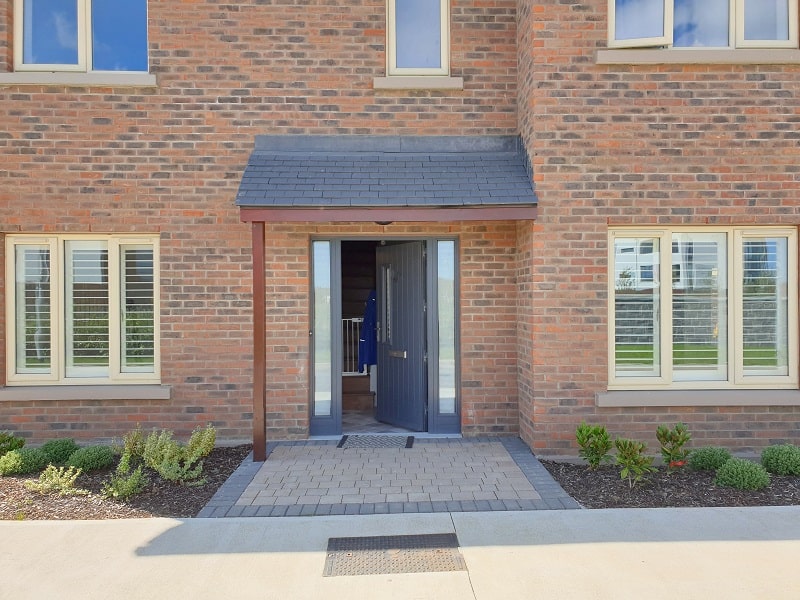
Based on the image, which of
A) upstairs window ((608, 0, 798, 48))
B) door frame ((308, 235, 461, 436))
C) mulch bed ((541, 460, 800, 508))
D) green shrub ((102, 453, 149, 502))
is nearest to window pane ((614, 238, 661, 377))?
mulch bed ((541, 460, 800, 508))

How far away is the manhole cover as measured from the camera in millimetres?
7030

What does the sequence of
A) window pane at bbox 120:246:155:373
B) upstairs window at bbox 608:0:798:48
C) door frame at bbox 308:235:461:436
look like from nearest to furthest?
upstairs window at bbox 608:0:798:48, window pane at bbox 120:246:155:373, door frame at bbox 308:235:461:436

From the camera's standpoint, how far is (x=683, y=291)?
21.9ft

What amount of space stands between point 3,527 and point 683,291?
6559 millimetres

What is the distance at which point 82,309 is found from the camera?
7.14 metres

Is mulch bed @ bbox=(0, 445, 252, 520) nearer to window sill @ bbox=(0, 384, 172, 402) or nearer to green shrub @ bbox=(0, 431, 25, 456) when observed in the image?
green shrub @ bbox=(0, 431, 25, 456)

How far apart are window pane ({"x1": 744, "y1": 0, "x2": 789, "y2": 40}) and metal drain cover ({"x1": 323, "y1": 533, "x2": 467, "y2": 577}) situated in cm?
606

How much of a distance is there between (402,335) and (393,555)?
154 inches

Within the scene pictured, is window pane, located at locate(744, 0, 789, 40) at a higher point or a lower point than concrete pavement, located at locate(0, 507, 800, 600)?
higher

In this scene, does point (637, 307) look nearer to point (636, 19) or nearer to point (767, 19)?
point (636, 19)

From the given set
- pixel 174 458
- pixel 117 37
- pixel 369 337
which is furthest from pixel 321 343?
pixel 117 37

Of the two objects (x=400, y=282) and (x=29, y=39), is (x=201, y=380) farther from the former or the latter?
(x=29, y=39)

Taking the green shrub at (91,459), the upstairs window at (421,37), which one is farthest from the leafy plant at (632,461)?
the green shrub at (91,459)

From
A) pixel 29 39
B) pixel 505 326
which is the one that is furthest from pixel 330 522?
pixel 29 39
